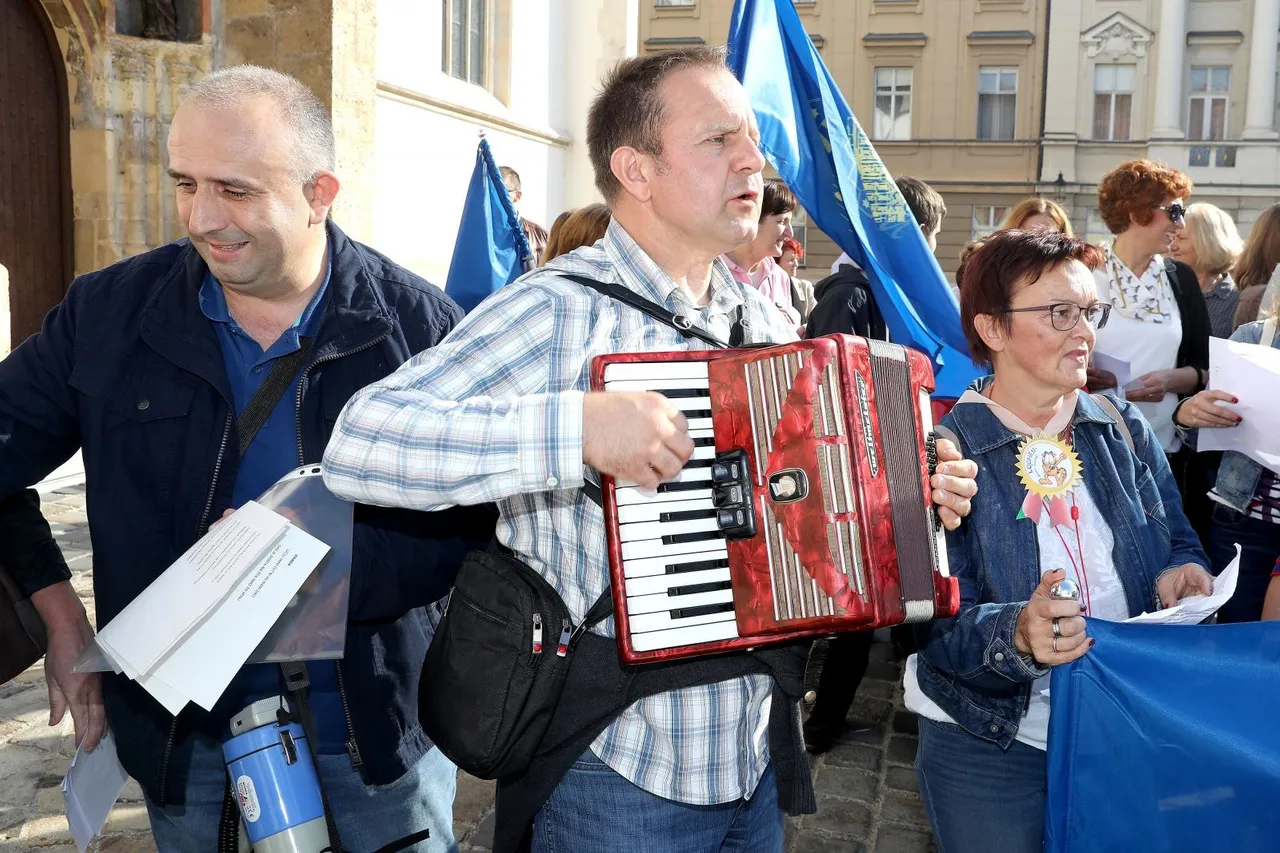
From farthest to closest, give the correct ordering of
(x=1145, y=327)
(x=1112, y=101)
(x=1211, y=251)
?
(x=1112, y=101) < (x=1211, y=251) < (x=1145, y=327)

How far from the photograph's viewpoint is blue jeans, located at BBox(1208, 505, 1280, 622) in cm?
364

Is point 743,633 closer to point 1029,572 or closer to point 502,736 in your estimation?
point 502,736

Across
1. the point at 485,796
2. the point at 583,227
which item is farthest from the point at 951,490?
the point at 485,796

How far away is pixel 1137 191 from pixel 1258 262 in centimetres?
120

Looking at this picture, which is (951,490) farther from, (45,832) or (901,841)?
(45,832)

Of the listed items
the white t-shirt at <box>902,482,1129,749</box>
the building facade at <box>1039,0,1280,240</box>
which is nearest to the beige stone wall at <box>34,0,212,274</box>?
the white t-shirt at <box>902,482,1129,749</box>

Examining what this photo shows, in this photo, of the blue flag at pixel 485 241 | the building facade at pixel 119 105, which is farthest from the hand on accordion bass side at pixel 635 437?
the building facade at pixel 119 105

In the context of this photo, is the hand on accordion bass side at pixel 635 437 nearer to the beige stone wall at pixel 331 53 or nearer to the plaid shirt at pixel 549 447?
the plaid shirt at pixel 549 447

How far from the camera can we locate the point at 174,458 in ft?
7.48

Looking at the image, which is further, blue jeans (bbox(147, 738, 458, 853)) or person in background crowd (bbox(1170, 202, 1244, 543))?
person in background crowd (bbox(1170, 202, 1244, 543))

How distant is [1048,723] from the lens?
2.41 metres

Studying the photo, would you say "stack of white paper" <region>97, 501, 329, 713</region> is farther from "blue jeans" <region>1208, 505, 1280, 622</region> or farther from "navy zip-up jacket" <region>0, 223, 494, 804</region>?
"blue jeans" <region>1208, 505, 1280, 622</region>

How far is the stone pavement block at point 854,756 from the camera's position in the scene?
4.71m

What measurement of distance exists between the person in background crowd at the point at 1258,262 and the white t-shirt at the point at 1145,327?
3.05ft
